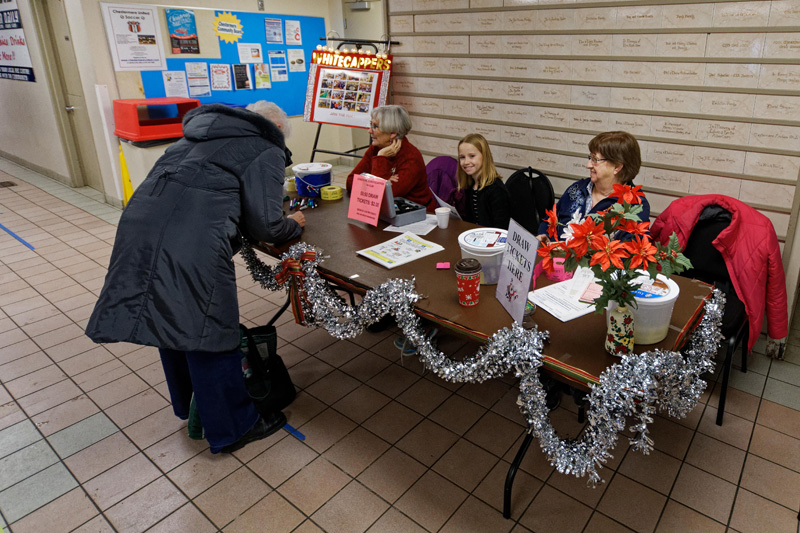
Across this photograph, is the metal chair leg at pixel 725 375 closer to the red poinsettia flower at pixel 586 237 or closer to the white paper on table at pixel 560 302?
the white paper on table at pixel 560 302

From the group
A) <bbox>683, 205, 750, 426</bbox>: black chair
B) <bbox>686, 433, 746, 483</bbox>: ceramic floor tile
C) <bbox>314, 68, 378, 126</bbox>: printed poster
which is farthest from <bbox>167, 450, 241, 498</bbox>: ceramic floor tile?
<bbox>314, 68, 378, 126</bbox>: printed poster

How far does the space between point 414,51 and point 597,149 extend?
2.26 metres

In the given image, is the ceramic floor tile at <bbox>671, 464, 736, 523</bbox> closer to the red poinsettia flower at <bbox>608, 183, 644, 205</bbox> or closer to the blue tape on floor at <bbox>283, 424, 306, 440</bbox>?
the red poinsettia flower at <bbox>608, 183, 644, 205</bbox>

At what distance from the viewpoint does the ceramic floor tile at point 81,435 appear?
105 inches

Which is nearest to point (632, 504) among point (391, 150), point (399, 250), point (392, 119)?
point (399, 250)

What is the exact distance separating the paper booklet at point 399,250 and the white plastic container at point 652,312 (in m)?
1.00

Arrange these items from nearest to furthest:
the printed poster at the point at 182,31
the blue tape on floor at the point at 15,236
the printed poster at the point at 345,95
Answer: the printed poster at the point at 345,95
the blue tape on floor at the point at 15,236
the printed poster at the point at 182,31

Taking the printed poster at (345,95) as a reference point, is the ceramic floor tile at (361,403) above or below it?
below

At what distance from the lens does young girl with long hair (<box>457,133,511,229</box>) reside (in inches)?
124

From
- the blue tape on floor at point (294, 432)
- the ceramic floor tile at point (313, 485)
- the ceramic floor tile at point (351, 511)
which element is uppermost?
the blue tape on floor at point (294, 432)

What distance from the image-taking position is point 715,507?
7.09ft

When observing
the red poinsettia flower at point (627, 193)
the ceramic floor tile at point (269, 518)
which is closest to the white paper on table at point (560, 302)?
the red poinsettia flower at point (627, 193)

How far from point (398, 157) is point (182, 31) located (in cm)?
405

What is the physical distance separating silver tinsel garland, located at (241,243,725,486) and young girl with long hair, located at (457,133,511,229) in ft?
4.09
